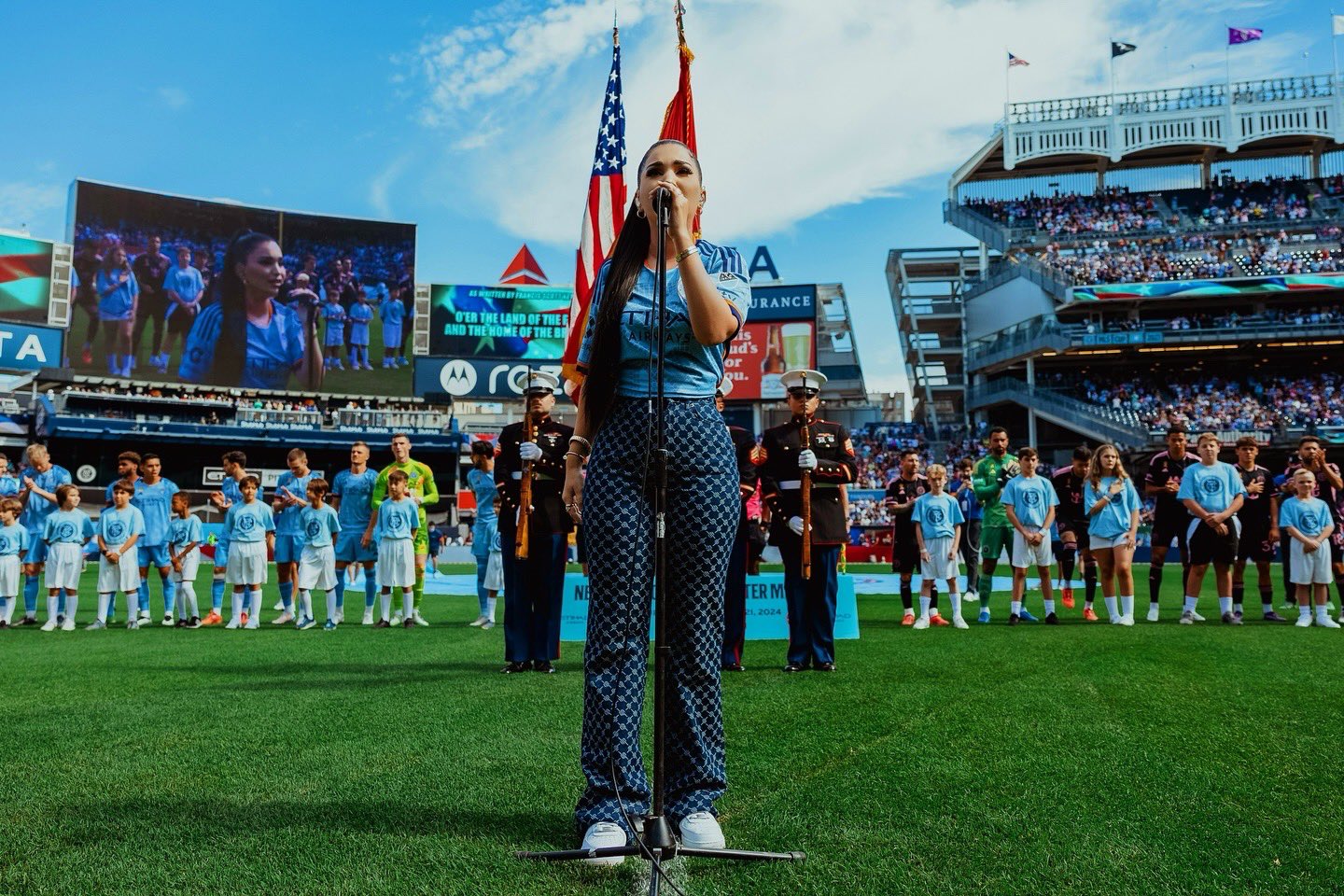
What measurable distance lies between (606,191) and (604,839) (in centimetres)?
717

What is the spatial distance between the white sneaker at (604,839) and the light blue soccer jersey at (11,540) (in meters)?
11.1

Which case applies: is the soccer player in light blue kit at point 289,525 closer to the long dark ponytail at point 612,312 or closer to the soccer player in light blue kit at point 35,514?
the soccer player in light blue kit at point 35,514

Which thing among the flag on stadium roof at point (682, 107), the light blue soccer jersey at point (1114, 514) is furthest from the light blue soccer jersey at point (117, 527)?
the light blue soccer jersey at point (1114, 514)

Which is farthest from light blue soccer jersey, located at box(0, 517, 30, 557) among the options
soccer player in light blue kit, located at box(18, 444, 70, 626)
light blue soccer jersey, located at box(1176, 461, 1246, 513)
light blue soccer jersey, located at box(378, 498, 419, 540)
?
light blue soccer jersey, located at box(1176, 461, 1246, 513)

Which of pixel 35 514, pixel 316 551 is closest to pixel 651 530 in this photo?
pixel 316 551

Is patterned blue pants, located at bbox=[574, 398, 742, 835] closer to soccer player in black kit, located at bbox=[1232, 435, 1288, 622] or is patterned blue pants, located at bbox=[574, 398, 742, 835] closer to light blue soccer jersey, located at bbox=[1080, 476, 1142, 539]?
light blue soccer jersey, located at bbox=[1080, 476, 1142, 539]

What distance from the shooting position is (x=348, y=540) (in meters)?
11.8

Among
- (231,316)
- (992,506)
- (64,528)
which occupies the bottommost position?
(64,528)

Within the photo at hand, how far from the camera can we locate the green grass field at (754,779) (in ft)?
8.79

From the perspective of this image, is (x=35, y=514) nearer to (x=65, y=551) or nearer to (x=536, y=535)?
(x=65, y=551)

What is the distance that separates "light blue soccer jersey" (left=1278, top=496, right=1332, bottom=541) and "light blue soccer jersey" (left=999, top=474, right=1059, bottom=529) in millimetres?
2466

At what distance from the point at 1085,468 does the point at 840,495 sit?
18.9 feet

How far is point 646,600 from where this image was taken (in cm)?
300

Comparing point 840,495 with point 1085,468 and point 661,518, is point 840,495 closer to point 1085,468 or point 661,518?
point 661,518
